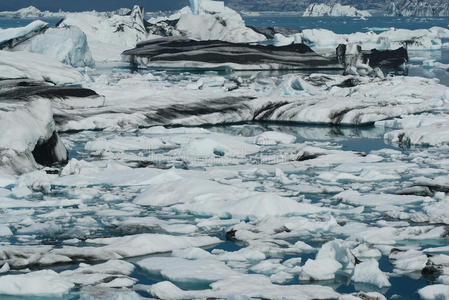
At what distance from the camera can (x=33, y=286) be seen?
438 cm

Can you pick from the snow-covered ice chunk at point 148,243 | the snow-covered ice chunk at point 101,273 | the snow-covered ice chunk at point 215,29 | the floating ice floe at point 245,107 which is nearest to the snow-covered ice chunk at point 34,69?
the floating ice floe at point 245,107

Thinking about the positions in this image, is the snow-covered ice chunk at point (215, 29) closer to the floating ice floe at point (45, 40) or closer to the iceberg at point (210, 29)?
the iceberg at point (210, 29)

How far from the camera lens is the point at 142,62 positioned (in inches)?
998

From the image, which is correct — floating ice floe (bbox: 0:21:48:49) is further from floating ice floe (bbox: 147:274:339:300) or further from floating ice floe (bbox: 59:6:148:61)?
floating ice floe (bbox: 147:274:339:300)

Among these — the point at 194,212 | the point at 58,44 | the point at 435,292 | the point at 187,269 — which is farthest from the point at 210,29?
the point at 435,292

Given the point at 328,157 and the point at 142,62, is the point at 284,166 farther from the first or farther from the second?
the point at 142,62

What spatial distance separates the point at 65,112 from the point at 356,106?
4.87m

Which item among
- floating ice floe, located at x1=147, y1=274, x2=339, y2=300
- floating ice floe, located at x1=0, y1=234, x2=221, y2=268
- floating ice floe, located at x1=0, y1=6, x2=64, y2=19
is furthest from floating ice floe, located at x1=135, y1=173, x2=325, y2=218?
floating ice floe, located at x1=0, y1=6, x2=64, y2=19

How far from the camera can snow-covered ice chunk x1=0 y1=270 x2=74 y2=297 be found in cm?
435

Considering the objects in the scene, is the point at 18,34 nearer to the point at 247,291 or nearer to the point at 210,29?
the point at 210,29

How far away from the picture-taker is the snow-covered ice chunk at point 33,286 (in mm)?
4352

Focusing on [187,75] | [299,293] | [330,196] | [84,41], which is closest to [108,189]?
[330,196]

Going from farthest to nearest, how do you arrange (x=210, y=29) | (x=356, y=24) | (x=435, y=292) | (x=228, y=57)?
1. (x=356, y=24)
2. (x=210, y=29)
3. (x=228, y=57)
4. (x=435, y=292)

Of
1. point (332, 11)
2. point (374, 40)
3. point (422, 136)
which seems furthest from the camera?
point (332, 11)
